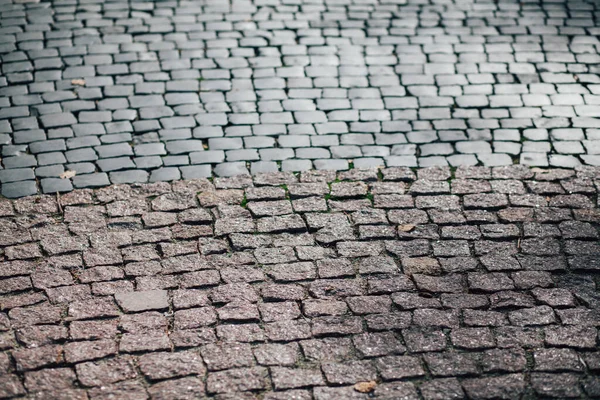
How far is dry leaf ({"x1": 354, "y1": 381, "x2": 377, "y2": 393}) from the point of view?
410 centimetres

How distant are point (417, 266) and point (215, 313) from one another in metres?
1.45

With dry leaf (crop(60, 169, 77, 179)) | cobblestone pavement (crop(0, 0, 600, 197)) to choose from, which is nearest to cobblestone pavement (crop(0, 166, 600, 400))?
dry leaf (crop(60, 169, 77, 179))

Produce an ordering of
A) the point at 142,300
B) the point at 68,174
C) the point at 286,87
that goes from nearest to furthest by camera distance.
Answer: the point at 142,300 → the point at 68,174 → the point at 286,87

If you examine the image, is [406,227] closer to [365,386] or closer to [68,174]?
[365,386]

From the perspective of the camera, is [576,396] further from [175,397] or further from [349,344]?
[175,397]

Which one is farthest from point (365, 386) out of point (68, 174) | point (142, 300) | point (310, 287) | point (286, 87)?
point (286, 87)

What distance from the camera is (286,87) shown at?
7.14 m

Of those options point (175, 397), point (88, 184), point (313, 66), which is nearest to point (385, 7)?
point (313, 66)

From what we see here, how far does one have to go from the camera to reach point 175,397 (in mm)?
4039

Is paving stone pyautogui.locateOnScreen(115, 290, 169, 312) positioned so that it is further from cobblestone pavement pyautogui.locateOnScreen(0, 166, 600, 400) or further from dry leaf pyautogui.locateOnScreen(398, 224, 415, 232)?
dry leaf pyautogui.locateOnScreen(398, 224, 415, 232)

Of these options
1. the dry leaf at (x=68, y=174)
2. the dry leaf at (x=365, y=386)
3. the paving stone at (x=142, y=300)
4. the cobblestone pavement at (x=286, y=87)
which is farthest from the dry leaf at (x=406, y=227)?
the dry leaf at (x=68, y=174)

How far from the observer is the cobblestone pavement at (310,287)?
4.18 m

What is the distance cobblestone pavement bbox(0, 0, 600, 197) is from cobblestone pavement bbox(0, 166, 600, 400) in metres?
0.37

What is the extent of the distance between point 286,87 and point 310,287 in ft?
9.28
